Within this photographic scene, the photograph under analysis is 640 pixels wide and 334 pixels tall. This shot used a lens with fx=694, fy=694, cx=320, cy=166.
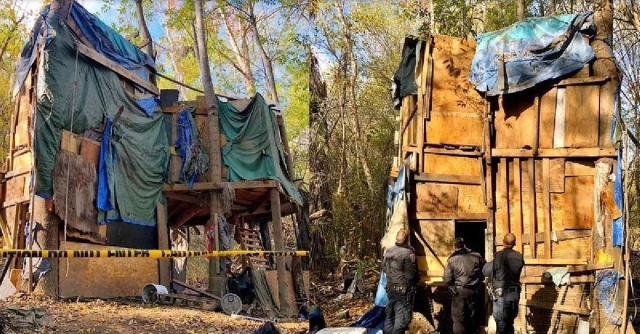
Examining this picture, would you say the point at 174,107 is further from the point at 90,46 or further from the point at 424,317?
the point at 424,317

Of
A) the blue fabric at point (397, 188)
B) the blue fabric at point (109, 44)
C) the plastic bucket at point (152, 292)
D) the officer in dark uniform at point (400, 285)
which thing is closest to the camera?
the officer in dark uniform at point (400, 285)

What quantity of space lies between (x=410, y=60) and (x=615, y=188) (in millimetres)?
4371

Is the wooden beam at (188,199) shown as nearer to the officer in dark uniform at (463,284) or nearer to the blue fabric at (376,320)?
the blue fabric at (376,320)

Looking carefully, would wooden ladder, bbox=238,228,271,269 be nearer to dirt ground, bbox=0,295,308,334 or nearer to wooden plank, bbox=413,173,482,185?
dirt ground, bbox=0,295,308,334

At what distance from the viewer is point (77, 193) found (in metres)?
14.4

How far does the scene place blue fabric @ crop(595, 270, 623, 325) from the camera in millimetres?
11086

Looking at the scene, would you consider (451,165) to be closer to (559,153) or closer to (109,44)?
(559,153)

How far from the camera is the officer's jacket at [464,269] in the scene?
10.8 metres

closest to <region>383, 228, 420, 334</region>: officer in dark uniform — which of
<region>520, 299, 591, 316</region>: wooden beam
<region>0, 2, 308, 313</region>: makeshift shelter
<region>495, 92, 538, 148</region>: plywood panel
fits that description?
<region>520, 299, 591, 316</region>: wooden beam

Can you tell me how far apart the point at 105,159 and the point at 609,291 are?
1048 cm

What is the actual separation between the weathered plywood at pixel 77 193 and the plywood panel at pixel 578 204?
9.45 m

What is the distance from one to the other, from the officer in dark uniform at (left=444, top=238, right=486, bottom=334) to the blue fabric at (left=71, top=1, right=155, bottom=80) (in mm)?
9621

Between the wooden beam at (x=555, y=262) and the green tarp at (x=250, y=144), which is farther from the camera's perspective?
the green tarp at (x=250, y=144)

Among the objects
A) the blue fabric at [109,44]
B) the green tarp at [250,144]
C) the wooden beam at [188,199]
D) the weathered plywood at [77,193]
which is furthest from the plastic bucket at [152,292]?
the blue fabric at [109,44]
